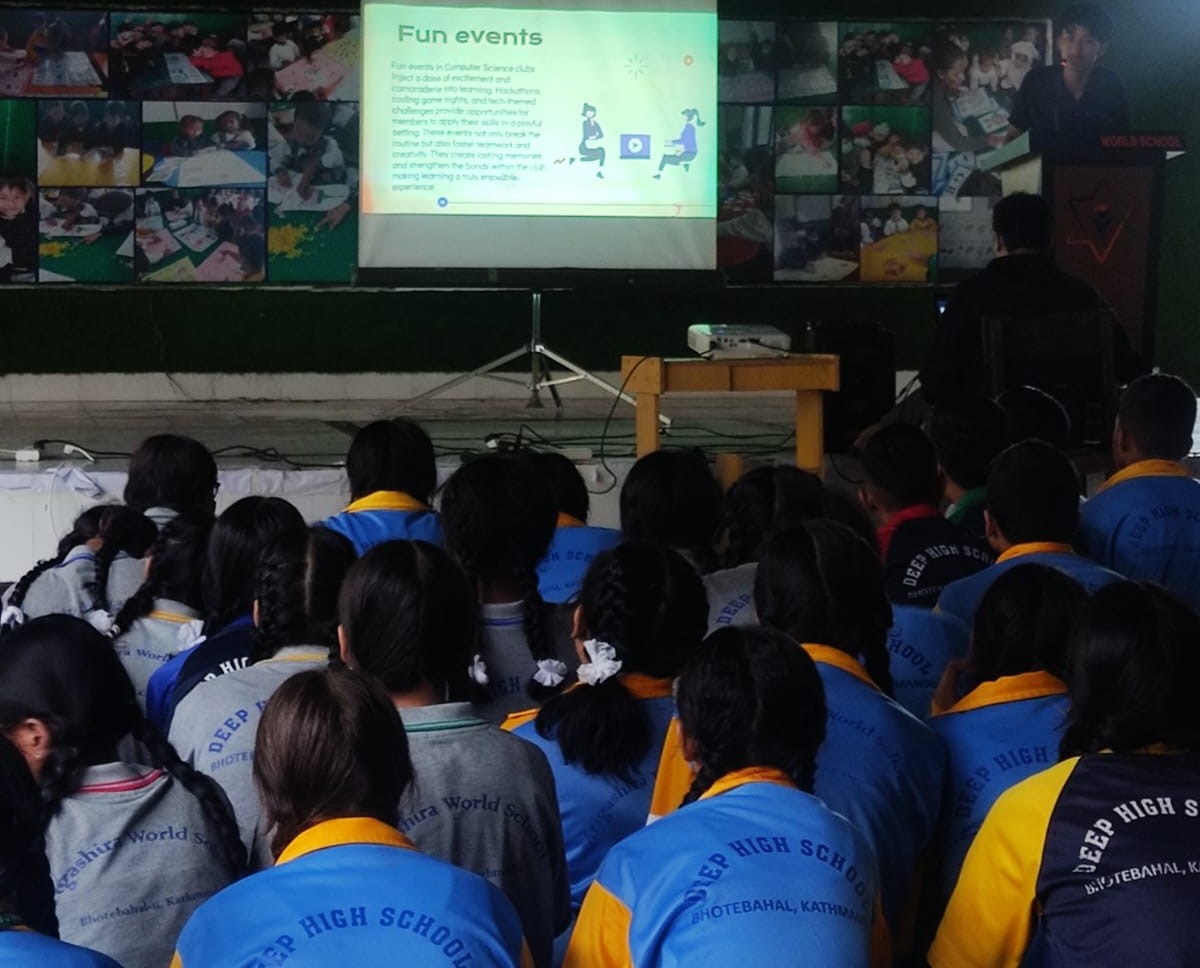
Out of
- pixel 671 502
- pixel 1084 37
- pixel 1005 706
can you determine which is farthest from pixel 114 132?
pixel 1005 706

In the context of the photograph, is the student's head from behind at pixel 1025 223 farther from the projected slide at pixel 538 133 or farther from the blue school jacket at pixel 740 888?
the blue school jacket at pixel 740 888

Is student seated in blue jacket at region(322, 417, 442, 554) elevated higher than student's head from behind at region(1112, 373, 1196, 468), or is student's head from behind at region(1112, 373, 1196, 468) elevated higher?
student's head from behind at region(1112, 373, 1196, 468)

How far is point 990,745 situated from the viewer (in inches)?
77.6

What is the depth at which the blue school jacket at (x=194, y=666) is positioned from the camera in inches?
87.2

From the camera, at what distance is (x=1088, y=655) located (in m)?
1.66

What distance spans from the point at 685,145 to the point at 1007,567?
4.18m

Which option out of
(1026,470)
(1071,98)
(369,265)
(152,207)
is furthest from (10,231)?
(1026,470)

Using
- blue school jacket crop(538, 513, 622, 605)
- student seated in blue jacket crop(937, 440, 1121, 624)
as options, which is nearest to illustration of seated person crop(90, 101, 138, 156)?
blue school jacket crop(538, 513, 622, 605)

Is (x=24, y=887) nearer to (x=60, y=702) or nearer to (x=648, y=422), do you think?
(x=60, y=702)

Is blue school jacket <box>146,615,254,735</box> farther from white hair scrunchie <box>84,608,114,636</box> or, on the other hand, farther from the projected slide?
the projected slide

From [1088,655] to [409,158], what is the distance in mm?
4974

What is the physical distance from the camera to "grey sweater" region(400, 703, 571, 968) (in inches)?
64.9

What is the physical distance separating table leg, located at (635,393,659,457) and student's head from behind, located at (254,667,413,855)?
332 cm

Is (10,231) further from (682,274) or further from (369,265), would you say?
(682,274)
